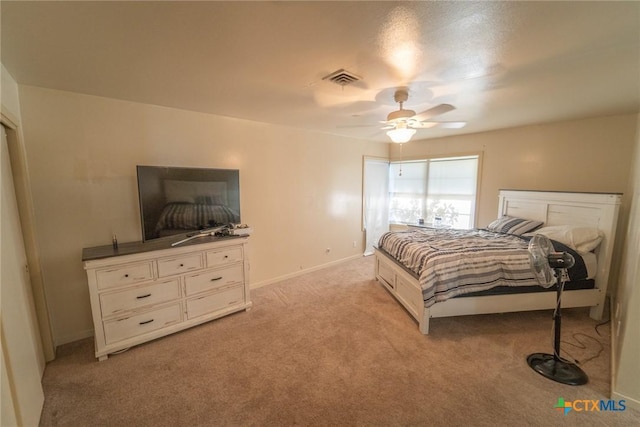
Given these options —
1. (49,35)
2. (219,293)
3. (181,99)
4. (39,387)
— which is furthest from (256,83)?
(39,387)

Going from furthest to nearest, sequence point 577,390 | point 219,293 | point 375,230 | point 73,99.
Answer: point 375,230
point 219,293
point 73,99
point 577,390

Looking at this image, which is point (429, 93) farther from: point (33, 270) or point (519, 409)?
point (33, 270)

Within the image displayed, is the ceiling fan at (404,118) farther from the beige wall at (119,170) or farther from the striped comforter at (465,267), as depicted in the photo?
the beige wall at (119,170)

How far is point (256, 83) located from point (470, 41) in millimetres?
1661

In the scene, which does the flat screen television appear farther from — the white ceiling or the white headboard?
the white headboard

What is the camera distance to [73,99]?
93.6 inches

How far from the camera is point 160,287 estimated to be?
2471 mm

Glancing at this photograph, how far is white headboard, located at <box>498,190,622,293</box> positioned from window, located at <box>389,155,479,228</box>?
622mm

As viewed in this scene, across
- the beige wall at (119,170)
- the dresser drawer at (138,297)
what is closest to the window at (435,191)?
the beige wall at (119,170)

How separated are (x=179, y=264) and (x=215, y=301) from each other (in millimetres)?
610

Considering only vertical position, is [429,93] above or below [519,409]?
above

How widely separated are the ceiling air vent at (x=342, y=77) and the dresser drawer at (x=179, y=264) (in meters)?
2.23

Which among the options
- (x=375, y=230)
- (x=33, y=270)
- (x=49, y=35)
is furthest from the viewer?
(x=375, y=230)

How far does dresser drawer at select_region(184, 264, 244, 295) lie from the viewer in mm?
2658
